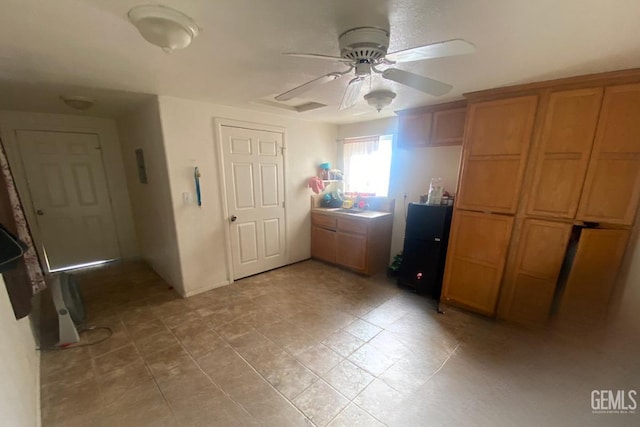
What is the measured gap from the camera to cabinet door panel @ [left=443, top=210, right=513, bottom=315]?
230 cm

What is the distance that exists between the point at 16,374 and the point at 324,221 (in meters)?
3.17

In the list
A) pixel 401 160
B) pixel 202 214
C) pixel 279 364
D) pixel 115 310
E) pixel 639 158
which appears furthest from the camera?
pixel 401 160

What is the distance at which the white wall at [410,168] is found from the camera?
2.99m

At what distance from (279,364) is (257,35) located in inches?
87.6

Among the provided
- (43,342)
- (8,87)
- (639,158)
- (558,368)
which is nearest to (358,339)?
(558,368)

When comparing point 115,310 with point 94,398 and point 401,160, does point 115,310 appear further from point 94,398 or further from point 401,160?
point 401,160

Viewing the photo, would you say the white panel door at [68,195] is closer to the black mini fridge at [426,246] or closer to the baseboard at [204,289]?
the baseboard at [204,289]

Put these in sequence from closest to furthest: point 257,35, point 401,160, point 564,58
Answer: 1. point 257,35
2. point 564,58
3. point 401,160

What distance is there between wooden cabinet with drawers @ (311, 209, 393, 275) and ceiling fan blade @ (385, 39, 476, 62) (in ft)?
7.26

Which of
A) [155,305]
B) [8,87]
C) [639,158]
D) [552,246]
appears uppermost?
[8,87]

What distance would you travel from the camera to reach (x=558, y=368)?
1.63 meters

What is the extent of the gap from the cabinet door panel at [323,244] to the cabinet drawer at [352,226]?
21 cm

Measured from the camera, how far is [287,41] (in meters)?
1.39

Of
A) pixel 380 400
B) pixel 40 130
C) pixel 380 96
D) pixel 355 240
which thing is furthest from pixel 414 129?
pixel 40 130
